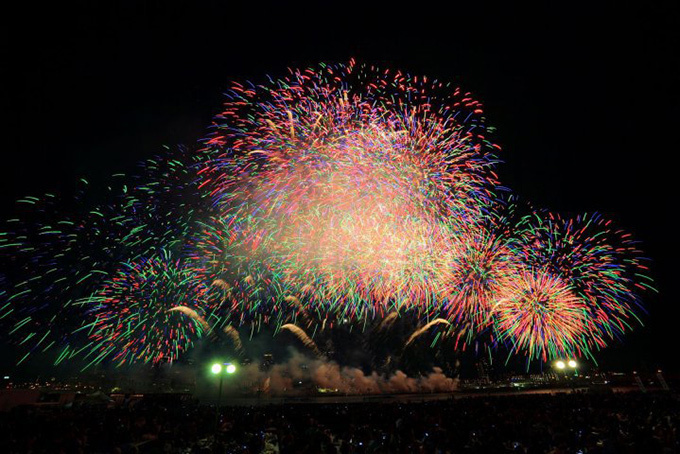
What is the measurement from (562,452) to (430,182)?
15.8m

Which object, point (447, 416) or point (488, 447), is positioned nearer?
point (488, 447)

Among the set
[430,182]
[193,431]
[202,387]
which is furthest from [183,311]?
[202,387]

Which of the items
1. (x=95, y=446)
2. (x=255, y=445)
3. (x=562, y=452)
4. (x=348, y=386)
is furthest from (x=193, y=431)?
(x=348, y=386)

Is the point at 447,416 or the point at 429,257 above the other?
the point at 429,257

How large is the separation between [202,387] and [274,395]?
18726 mm

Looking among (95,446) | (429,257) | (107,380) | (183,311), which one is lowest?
(107,380)

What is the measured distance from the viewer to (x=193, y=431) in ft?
49.6

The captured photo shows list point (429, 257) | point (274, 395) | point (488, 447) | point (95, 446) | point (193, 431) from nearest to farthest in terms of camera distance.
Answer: point (488, 447)
point (95, 446)
point (193, 431)
point (429, 257)
point (274, 395)

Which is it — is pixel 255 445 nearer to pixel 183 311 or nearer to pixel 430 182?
pixel 430 182

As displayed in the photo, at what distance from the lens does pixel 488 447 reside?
36.5ft

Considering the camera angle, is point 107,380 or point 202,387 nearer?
point 202,387

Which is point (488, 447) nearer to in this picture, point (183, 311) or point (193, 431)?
point (193, 431)

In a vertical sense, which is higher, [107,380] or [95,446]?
[95,446]

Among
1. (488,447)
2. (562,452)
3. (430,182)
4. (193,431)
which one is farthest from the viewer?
(430,182)
